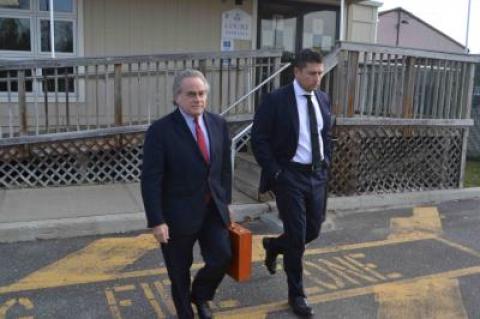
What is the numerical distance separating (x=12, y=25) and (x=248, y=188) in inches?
Answer: 177

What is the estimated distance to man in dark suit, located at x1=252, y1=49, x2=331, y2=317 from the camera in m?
3.89

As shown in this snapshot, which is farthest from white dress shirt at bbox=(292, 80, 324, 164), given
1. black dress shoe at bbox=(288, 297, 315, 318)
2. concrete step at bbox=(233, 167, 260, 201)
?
concrete step at bbox=(233, 167, 260, 201)

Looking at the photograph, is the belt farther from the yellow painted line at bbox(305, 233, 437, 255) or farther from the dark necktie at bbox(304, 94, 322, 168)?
the yellow painted line at bbox(305, 233, 437, 255)

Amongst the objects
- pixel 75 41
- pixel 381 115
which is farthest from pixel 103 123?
pixel 381 115

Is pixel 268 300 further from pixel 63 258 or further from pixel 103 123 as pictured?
pixel 103 123

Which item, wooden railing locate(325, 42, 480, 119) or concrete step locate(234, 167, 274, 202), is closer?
concrete step locate(234, 167, 274, 202)

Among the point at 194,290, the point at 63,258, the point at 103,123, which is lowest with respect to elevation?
the point at 63,258

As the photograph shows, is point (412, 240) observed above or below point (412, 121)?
below

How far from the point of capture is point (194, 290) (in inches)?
144

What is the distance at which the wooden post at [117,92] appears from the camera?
7275 mm

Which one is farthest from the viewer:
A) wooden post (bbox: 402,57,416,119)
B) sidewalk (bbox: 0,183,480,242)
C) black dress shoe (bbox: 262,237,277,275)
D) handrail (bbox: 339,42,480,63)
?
wooden post (bbox: 402,57,416,119)

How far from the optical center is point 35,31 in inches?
332

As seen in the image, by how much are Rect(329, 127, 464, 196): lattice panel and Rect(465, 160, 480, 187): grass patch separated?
85cm

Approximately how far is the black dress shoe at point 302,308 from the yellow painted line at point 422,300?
1.73 ft
